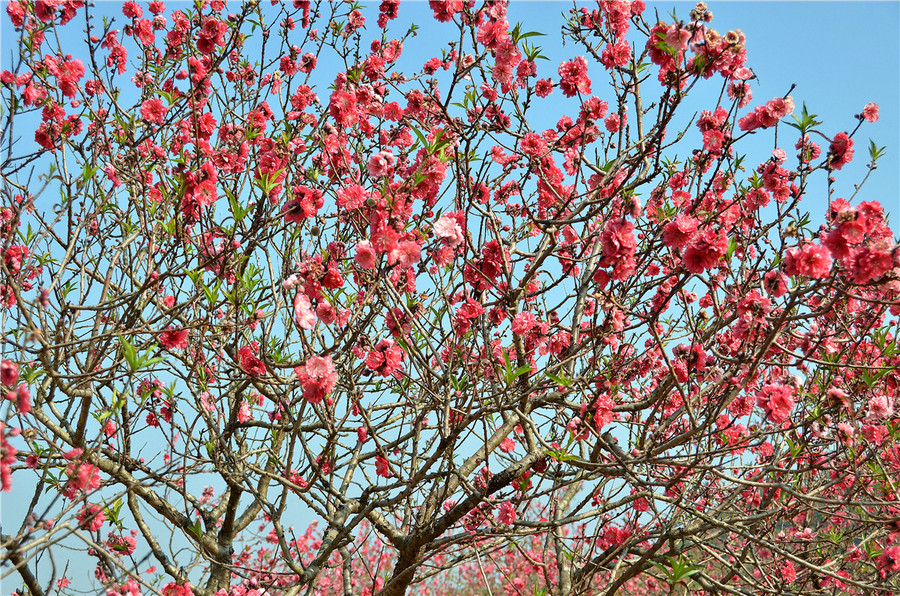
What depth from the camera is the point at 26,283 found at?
15.2ft

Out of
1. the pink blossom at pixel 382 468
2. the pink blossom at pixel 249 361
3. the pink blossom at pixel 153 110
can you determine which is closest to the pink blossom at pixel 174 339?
the pink blossom at pixel 249 361

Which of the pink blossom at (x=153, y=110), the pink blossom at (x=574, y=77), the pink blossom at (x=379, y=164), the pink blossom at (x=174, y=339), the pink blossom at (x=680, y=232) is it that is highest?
the pink blossom at (x=153, y=110)

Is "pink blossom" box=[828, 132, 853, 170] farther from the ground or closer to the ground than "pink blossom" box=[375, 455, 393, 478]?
farther from the ground

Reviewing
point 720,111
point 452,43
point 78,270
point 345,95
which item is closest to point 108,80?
point 78,270

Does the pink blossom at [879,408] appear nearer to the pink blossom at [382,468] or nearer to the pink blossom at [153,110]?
the pink blossom at [382,468]

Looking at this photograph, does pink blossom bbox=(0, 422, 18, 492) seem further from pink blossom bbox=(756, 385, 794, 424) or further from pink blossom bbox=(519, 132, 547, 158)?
pink blossom bbox=(756, 385, 794, 424)

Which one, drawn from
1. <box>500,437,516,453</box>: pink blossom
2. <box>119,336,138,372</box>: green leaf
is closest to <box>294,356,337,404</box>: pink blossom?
<box>119,336,138,372</box>: green leaf

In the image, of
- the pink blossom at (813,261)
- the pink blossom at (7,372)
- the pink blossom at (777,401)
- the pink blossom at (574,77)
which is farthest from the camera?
the pink blossom at (574,77)

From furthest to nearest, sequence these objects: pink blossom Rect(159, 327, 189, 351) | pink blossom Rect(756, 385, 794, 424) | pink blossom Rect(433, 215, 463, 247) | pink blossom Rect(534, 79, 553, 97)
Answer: pink blossom Rect(534, 79, 553, 97)
pink blossom Rect(159, 327, 189, 351)
pink blossom Rect(756, 385, 794, 424)
pink blossom Rect(433, 215, 463, 247)

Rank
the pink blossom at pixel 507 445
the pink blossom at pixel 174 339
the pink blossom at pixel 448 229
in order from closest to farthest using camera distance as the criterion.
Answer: the pink blossom at pixel 448 229 → the pink blossom at pixel 174 339 → the pink blossom at pixel 507 445

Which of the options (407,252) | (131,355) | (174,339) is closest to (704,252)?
(407,252)

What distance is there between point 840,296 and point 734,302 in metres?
0.54

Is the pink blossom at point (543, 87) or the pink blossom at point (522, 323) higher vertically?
the pink blossom at point (543, 87)

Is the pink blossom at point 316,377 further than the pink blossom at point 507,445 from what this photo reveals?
No
